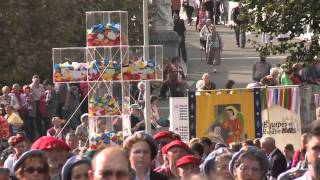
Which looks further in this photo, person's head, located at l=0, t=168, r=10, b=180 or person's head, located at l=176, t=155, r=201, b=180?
person's head, located at l=0, t=168, r=10, b=180

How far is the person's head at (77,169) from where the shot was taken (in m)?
10.1

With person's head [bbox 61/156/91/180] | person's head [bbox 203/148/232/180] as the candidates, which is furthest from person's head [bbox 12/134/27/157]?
person's head [bbox 61/156/91/180]

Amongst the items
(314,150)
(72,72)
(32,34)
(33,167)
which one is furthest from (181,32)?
(314,150)

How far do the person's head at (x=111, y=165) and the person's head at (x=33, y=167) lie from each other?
2.17 metres

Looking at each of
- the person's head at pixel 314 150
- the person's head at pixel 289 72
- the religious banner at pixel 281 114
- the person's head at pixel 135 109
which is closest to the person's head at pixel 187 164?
the person's head at pixel 314 150

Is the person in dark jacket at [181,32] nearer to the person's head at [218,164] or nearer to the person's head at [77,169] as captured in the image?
the person's head at [218,164]

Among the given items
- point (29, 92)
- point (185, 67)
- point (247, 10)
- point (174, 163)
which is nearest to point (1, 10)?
point (29, 92)

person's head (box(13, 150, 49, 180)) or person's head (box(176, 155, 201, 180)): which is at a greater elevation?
person's head (box(13, 150, 49, 180))

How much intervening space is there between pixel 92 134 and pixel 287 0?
13.0 ft

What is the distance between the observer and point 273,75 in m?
28.1

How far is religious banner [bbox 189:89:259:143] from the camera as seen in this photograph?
21891 mm

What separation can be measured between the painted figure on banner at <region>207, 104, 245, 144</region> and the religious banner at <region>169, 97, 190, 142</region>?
0.57 metres

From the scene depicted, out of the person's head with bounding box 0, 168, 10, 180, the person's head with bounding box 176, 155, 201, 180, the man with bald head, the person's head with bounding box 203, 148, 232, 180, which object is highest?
the person's head with bounding box 203, 148, 232, 180

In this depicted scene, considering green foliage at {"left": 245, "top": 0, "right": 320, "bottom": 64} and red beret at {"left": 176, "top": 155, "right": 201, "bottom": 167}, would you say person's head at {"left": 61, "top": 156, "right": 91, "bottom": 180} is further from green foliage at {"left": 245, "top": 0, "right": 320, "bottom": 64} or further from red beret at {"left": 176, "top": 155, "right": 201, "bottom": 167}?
green foliage at {"left": 245, "top": 0, "right": 320, "bottom": 64}
